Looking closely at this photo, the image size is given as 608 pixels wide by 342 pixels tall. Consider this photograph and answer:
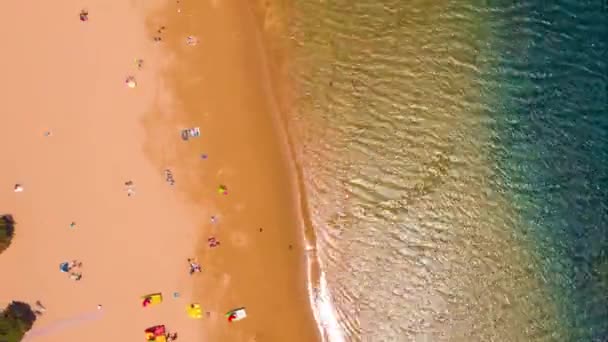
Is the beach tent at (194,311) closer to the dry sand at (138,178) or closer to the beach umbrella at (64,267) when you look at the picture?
the dry sand at (138,178)

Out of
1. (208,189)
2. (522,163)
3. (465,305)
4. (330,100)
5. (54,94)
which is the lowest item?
(465,305)

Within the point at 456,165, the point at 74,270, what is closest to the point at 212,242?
the point at 74,270

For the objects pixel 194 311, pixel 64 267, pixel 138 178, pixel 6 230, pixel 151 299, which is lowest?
pixel 194 311

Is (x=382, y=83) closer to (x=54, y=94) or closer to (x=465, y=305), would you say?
(x=465, y=305)

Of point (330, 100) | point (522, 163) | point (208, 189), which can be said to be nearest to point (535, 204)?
point (522, 163)

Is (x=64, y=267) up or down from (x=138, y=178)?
down

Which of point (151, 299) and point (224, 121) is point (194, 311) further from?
point (224, 121)

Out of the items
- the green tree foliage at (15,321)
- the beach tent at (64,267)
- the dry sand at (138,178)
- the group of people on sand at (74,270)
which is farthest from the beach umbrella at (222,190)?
the green tree foliage at (15,321)
